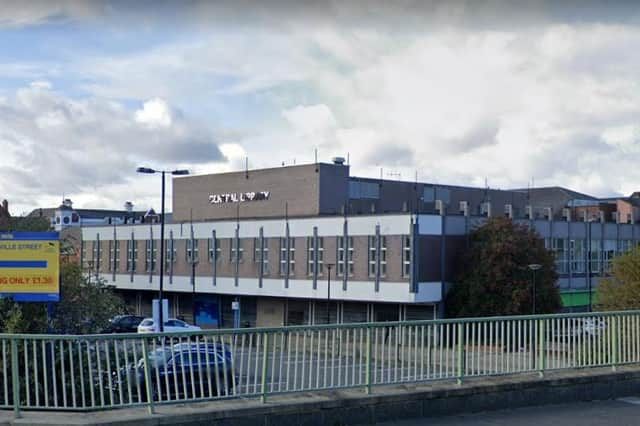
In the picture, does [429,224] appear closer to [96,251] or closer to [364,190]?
[364,190]

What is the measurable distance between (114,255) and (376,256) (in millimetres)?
31576

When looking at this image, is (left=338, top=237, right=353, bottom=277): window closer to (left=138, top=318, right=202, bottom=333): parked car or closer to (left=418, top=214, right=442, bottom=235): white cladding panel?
(left=418, top=214, right=442, bottom=235): white cladding panel

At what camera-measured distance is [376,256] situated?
5984 centimetres

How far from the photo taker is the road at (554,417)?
34.7ft

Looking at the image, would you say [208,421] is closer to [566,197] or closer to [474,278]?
[474,278]

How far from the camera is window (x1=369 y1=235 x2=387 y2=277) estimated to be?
195ft

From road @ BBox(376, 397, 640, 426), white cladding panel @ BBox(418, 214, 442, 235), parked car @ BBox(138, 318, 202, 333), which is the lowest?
parked car @ BBox(138, 318, 202, 333)

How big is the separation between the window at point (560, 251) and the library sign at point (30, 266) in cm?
5835

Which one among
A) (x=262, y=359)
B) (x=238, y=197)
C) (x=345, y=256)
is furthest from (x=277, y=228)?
(x=262, y=359)

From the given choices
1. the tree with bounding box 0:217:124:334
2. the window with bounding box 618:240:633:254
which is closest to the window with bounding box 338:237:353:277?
the window with bounding box 618:240:633:254

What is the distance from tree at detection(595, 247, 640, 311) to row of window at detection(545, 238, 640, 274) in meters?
28.1

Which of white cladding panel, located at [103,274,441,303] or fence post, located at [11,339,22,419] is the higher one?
fence post, located at [11,339,22,419]

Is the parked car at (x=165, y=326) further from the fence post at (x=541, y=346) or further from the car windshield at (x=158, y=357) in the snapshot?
the car windshield at (x=158, y=357)

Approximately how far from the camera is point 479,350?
38.3ft
